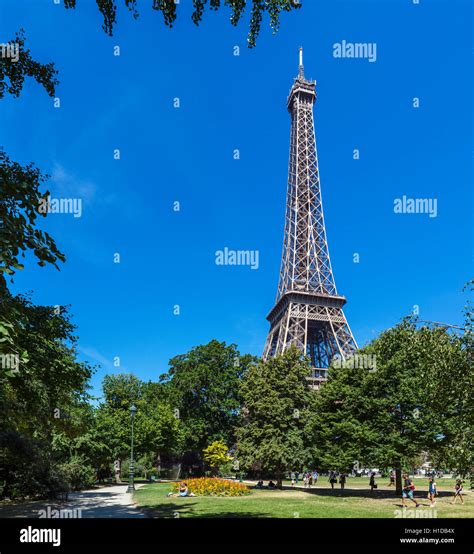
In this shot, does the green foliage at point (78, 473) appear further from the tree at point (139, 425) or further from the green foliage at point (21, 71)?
the green foliage at point (21, 71)

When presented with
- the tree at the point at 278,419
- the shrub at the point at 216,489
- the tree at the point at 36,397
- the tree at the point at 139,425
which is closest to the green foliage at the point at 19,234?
the tree at the point at 36,397

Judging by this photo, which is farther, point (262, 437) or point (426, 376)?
point (262, 437)

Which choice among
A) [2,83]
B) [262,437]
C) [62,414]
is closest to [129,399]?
[262,437]

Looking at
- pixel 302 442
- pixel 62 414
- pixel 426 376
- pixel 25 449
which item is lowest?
pixel 302 442

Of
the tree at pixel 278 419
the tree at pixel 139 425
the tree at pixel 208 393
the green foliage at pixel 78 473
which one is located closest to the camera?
the green foliage at pixel 78 473
